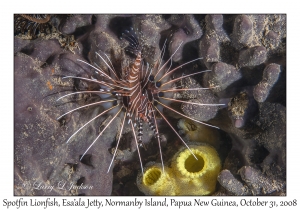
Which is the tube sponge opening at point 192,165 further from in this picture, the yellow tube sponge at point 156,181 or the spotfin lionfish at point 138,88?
the spotfin lionfish at point 138,88

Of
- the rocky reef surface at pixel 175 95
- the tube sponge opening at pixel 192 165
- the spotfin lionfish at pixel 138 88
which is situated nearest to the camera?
the rocky reef surface at pixel 175 95

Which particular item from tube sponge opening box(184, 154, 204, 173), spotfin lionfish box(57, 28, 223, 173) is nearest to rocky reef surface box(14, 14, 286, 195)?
spotfin lionfish box(57, 28, 223, 173)

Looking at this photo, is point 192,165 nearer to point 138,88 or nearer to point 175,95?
point 175,95

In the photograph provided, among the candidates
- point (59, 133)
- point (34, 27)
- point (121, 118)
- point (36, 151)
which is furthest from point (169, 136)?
point (34, 27)

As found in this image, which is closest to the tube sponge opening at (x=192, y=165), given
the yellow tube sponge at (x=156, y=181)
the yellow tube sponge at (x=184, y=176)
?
the yellow tube sponge at (x=184, y=176)

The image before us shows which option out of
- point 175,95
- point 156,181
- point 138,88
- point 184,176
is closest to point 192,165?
point 184,176

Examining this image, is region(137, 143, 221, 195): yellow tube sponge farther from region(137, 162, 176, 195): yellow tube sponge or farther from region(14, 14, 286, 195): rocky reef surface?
region(14, 14, 286, 195): rocky reef surface

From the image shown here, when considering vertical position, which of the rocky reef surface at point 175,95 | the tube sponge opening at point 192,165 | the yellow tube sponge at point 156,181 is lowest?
the yellow tube sponge at point 156,181
